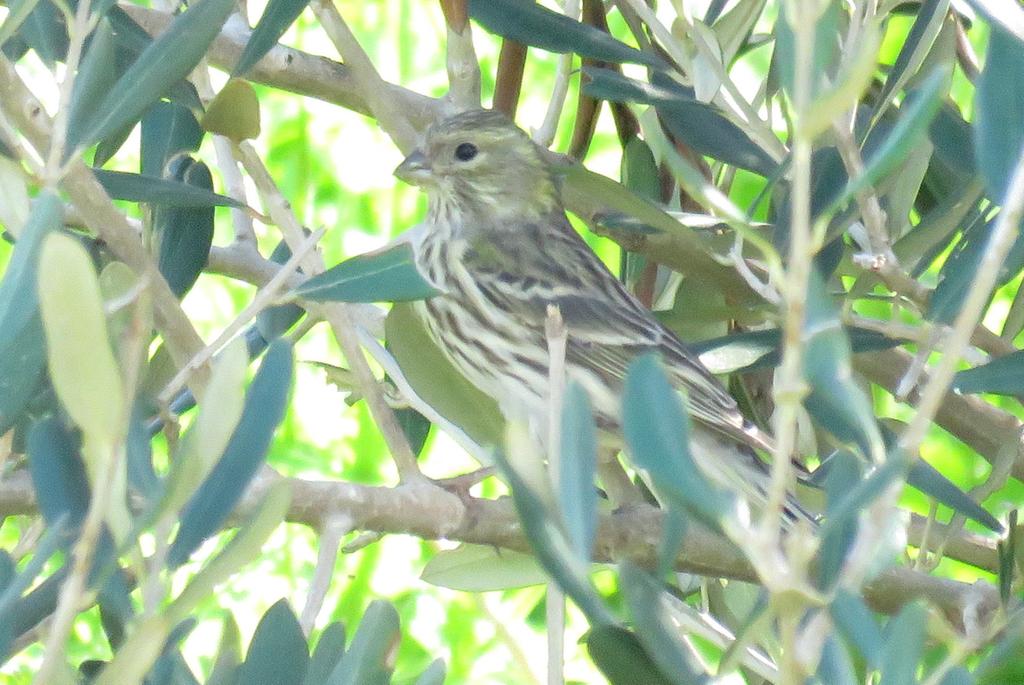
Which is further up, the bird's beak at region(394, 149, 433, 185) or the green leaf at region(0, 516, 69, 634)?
the green leaf at region(0, 516, 69, 634)

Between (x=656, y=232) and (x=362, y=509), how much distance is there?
88cm

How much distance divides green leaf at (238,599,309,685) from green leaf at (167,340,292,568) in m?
0.13

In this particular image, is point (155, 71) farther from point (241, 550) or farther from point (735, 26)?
point (735, 26)

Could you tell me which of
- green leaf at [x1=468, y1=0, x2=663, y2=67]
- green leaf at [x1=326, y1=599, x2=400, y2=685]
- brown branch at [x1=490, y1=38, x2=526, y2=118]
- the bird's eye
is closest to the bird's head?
the bird's eye

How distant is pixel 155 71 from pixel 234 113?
0.50m

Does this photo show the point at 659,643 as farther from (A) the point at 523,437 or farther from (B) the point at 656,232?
(B) the point at 656,232

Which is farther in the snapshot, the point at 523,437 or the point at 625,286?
the point at 625,286

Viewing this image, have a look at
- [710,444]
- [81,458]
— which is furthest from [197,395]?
[710,444]

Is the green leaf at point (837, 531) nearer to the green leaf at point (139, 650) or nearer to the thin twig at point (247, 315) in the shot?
the green leaf at point (139, 650)

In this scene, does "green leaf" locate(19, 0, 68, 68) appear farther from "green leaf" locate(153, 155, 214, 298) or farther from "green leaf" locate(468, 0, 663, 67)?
"green leaf" locate(468, 0, 663, 67)

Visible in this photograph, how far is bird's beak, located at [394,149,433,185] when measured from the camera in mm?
3107

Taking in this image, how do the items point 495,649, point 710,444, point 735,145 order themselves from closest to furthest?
point 735,145
point 710,444
point 495,649

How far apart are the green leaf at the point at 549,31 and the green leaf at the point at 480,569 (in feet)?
2.40

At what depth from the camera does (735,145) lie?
2244mm
